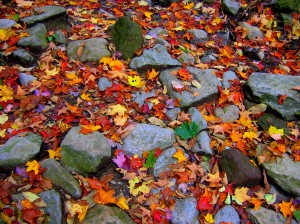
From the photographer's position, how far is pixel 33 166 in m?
2.80

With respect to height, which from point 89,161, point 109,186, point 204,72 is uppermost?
point 204,72

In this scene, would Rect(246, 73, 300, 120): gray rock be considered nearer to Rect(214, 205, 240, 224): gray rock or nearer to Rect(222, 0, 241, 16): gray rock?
Rect(214, 205, 240, 224): gray rock

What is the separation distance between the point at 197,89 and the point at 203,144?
90 cm

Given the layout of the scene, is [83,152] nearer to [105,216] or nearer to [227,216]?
[105,216]

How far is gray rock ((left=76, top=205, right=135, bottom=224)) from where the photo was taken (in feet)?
8.48

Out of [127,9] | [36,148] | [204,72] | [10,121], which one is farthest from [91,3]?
[36,148]

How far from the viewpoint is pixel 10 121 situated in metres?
3.27

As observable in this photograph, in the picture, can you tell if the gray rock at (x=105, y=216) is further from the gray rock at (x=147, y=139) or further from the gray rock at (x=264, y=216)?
the gray rock at (x=264, y=216)

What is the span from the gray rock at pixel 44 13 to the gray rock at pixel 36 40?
0.14 meters

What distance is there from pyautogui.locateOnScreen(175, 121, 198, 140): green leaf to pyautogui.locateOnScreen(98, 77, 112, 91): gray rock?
1.12 metres

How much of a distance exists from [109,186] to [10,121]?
1417 mm

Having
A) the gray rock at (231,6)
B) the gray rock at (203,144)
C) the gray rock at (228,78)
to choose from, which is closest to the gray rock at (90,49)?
the gray rock at (228,78)

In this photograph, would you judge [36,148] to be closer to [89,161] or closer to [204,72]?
[89,161]

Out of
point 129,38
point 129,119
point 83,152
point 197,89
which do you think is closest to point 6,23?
point 129,38
